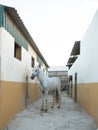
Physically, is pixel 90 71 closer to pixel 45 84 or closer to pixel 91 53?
pixel 91 53

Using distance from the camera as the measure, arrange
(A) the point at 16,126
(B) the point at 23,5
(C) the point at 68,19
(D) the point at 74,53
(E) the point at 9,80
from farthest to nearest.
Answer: (D) the point at 74,53 → (C) the point at 68,19 → (B) the point at 23,5 → (E) the point at 9,80 → (A) the point at 16,126

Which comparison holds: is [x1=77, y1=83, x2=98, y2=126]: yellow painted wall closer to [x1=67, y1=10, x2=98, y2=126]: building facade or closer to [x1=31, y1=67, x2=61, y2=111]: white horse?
[x1=67, y1=10, x2=98, y2=126]: building facade

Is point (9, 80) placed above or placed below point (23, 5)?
below

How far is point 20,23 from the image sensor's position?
373 inches

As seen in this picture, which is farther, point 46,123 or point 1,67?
Answer: point 46,123

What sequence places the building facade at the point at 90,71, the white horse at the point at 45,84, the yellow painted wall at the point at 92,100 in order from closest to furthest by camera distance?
the yellow painted wall at the point at 92,100
the building facade at the point at 90,71
the white horse at the point at 45,84

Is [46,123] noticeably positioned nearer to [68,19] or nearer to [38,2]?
[38,2]

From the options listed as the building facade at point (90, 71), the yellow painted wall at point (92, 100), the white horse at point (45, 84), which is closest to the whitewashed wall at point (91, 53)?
the building facade at point (90, 71)

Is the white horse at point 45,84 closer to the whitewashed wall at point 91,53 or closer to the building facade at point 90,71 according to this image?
the building facade at point 90,71

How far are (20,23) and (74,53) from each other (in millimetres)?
12386

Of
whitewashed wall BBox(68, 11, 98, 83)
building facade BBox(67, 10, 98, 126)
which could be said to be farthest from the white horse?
whitewashed wall BBox(68, 11, 98, 83)

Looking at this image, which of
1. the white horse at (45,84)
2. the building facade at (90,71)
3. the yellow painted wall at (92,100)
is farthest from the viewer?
the white horse at (45,84)

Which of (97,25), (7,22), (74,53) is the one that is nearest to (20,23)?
(7,22)

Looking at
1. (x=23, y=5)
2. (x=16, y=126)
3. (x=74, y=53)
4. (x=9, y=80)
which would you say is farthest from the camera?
(x=74, y=53)
